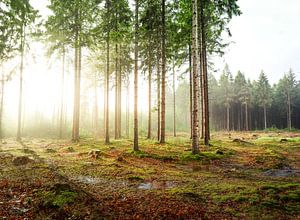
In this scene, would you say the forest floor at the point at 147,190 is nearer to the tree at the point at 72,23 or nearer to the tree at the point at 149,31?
the tree at the point at 149,31

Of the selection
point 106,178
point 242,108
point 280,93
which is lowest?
point 106,178

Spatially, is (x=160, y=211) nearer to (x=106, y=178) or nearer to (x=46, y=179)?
(x=106, y=178)

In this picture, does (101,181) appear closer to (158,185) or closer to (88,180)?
(88,180)

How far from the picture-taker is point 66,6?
18484 mm

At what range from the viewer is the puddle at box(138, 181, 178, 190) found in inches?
273

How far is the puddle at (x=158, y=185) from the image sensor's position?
22.7 feet

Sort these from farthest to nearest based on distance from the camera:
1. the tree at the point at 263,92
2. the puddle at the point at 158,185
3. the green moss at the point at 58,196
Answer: the tree at the point at 263,92, the puddle at the point at 158,185, the green moss at the point at 58,196

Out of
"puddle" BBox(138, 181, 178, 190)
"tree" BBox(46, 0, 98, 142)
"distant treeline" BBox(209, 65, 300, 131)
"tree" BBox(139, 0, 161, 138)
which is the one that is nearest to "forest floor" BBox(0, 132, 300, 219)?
"puddle" BBox(138, 181, 178, 190)

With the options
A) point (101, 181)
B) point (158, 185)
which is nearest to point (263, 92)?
point (158, 185)

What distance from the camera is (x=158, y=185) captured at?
23.5 ft

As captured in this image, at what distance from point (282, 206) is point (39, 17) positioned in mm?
25870

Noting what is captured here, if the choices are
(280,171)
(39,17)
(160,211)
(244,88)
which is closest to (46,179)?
(160,211)

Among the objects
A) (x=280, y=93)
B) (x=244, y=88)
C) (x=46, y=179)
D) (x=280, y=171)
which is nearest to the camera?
(x=46, y=179)

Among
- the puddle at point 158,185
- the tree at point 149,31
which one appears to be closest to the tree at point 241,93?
the tree at point 149,31
